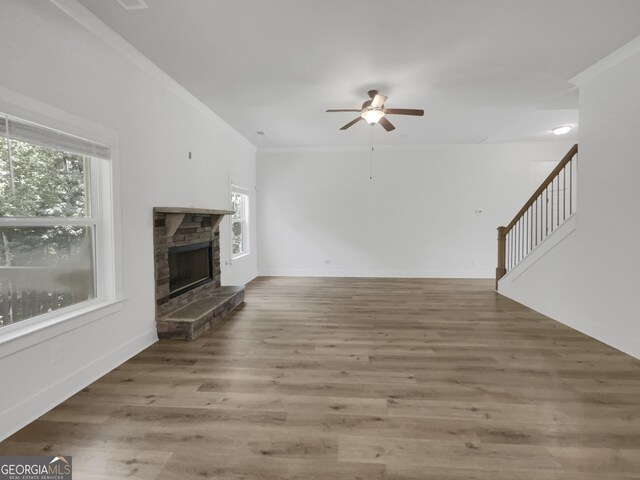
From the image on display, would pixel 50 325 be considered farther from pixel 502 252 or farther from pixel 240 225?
pixel 502 252

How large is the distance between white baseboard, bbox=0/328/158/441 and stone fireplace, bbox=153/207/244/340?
1.58ft

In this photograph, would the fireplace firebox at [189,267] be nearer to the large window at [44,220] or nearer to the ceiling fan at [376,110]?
the large window at [44,220]

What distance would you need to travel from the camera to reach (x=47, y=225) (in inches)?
92.0

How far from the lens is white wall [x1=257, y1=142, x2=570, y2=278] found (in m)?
7.16

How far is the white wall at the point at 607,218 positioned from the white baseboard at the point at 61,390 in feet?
15.3

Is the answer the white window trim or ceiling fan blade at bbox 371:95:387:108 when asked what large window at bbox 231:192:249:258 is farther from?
the white window trim

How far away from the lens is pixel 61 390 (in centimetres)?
232

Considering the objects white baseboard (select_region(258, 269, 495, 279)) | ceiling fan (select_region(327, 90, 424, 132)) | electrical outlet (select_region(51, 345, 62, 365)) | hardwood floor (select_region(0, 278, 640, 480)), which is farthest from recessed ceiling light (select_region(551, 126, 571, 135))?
electrical outlet (select_region(51, 345, 62, 365))

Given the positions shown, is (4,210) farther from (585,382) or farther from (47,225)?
(585,382)

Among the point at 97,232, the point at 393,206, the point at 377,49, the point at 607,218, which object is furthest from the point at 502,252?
the point at 97,232

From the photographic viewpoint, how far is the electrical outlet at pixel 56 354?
88.7 inches

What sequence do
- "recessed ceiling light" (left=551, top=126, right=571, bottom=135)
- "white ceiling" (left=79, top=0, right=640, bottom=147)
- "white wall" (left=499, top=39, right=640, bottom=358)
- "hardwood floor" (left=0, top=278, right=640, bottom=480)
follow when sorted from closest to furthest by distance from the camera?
"hardwood floor" (left=0, top=278, right=640, bottom=480)
"white ceiling" (left=79, top=0, right=640, bottom=147)
"white wall" (left=499, top=39, right=640, bottom=358)
"recessed ceiling light" (left=551, top=126, right=571, bottom=135)

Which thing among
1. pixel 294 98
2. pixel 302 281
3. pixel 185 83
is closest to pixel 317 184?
pixel 302 281

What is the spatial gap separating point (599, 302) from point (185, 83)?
5.15 metres
